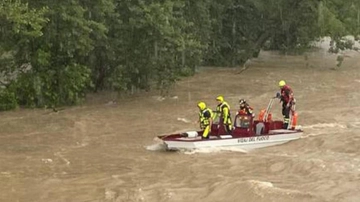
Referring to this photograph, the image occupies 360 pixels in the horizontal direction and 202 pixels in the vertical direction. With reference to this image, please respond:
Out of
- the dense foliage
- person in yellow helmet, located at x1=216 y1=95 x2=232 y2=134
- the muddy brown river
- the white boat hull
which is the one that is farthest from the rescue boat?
the dense foliage

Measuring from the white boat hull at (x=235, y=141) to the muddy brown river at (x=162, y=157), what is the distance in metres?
0.19

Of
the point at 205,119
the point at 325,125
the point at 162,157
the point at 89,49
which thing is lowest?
the point at 162,157

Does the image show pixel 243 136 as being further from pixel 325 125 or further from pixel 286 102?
pixel 325 125

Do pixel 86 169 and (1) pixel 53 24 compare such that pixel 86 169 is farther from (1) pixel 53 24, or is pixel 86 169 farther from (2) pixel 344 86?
(2) pixel 344 86

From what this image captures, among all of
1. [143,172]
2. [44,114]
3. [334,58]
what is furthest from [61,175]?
[334,58]

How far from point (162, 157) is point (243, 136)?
2474 mm

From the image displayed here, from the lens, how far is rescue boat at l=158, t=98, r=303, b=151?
18.4 metres

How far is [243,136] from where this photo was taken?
18844 mm

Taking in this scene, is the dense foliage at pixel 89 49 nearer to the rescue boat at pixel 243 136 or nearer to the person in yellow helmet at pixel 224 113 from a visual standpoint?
the rescue boat at pixel 243 136

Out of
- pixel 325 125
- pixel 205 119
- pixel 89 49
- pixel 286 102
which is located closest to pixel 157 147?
pixel 205 119

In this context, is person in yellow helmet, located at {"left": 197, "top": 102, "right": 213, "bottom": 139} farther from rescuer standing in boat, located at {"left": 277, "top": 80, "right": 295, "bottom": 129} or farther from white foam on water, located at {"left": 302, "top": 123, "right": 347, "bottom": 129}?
white foam on water, located at {"left": 302, "top": 123, "right": 347, "bottom": 129}

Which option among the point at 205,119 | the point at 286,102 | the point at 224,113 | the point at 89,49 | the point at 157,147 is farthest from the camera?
the point at 89,49

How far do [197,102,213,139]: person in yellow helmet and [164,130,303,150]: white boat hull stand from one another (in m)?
0.22

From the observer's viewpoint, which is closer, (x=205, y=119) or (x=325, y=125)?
(x=205, y=119)
